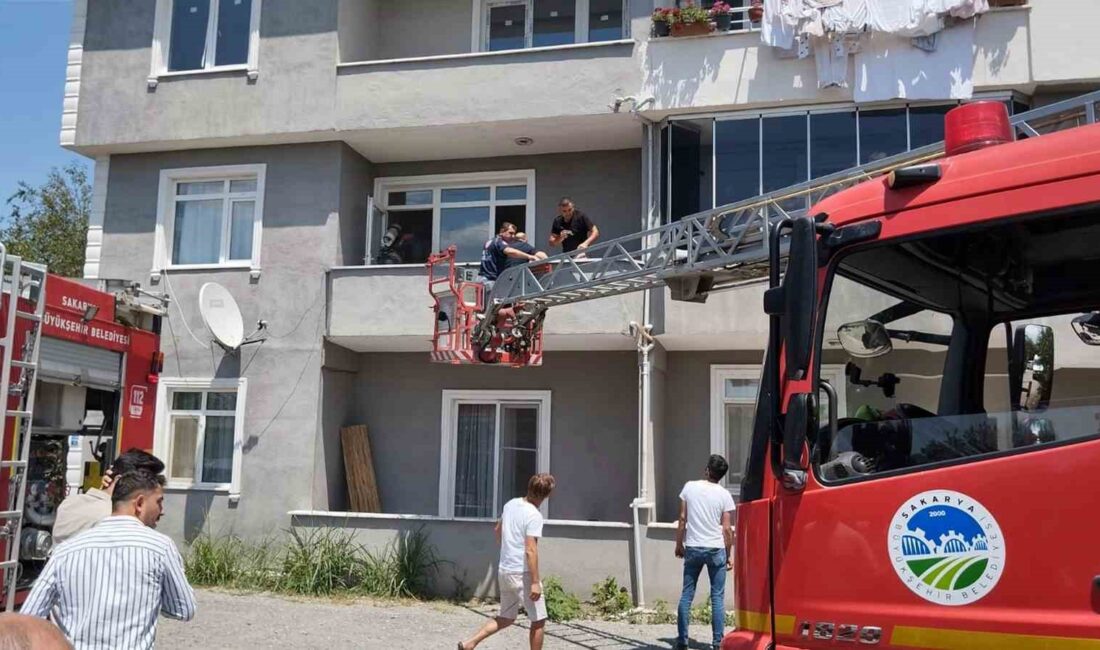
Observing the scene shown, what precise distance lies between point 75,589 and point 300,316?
968 centimetres

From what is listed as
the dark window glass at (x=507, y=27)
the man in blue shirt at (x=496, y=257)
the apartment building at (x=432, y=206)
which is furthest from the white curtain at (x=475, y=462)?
the dark window glass at (x=507, y=27)

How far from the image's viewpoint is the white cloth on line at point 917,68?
1133 cm

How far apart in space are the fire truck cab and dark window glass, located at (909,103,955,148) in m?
8.19

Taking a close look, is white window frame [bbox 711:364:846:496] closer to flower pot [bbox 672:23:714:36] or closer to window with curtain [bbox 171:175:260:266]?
flower pot [bbox 672:23:714:36]

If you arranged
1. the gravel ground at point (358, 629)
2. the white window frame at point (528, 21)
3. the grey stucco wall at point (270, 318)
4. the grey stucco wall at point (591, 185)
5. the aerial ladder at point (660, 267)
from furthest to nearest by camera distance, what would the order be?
the white window frame at point (528, 21)
the grey stucco wall at point (591, 185)
the grey stucco wall at point (270, 318)
the gravel ground at point (358, 629)
the aerial ladder at point (660, 267)

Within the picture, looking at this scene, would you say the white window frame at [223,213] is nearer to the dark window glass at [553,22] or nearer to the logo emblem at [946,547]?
the dark window glass at [553,22]

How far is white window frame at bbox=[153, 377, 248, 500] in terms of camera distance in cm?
1316

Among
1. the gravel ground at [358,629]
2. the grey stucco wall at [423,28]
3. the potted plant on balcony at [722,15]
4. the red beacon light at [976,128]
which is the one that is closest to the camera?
the red beacon light at [976,128]

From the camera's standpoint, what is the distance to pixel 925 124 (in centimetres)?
1153

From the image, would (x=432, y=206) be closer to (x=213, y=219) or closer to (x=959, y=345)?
(x=213, y=219)

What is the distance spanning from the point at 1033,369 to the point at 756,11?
9.84 m

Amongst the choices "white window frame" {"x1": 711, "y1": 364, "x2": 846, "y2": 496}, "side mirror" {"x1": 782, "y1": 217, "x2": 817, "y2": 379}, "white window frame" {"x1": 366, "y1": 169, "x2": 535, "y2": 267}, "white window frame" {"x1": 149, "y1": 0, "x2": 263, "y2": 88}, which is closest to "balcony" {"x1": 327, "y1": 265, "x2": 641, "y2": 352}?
"white window frame" {"x1": 366, "y1": 169, "x2": 535, "y2": 267}

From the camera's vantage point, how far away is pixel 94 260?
14.3 metres

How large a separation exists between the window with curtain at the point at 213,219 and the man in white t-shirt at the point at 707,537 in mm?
7876
